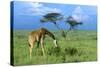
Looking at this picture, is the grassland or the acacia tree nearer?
the grassland

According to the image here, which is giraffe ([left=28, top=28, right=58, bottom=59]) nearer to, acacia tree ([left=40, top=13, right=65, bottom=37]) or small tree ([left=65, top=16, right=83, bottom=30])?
acacia tree ([left=40, top=13, right=65, bottom=37])

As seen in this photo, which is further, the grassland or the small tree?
the small tree

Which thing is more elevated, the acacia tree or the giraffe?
the acacia tree

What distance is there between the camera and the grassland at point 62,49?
6.97 ft

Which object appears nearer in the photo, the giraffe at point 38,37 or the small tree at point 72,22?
the giraffe at point 38,37

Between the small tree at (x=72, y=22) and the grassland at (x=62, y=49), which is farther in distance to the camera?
the small tree at (x=72, y=22)

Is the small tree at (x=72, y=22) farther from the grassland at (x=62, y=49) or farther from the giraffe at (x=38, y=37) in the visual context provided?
the giraffe at (x=38, y=37)

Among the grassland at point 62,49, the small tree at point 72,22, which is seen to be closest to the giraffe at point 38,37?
the grassland at point 62,49

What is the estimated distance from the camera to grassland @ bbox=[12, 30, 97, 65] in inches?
83.6

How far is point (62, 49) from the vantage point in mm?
2291

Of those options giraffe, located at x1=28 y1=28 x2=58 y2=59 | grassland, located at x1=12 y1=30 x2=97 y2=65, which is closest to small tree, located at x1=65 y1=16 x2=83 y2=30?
grassland, located at x1=12 y1=30 x2=97 y2=65

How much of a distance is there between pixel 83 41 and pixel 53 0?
22.8 inches

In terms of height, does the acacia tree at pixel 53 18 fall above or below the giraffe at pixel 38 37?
above
